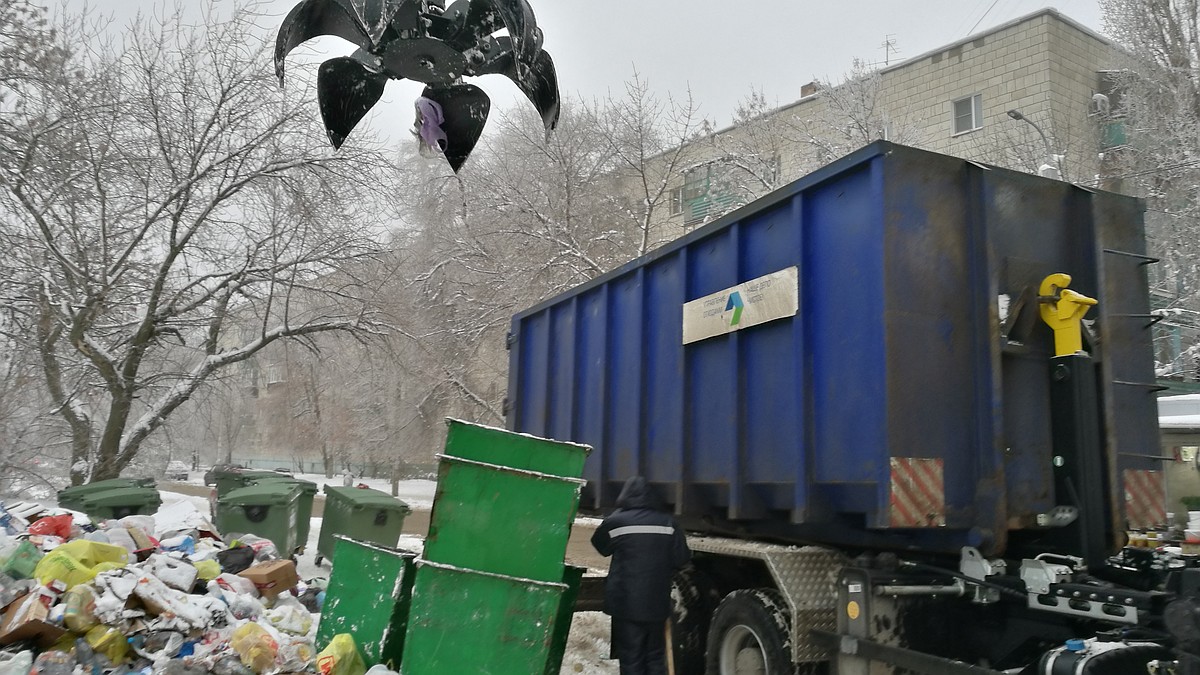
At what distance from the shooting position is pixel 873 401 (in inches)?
168

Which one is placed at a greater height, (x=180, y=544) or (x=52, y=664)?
(x=180, y=544)

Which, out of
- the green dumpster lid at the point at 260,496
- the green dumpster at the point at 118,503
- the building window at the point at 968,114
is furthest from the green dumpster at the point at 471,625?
the building window at the point at 968,114

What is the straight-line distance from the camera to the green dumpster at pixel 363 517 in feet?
36.2

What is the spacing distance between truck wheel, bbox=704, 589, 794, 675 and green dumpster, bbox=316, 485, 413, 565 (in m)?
6.59

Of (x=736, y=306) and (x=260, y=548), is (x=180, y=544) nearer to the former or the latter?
(x=260, y=548)

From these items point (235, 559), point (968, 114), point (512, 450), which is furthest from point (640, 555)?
point (968, 114)

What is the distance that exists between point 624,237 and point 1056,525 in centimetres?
1772

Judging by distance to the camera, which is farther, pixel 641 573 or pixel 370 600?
pixel 370 600

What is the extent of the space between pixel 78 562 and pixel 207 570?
104 centimetres

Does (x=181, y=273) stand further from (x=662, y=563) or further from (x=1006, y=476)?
(x=1006, y=476)

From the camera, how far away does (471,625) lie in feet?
17.4

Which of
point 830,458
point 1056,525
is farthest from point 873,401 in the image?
point 1056,525

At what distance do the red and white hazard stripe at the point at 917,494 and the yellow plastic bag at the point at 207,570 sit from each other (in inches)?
214

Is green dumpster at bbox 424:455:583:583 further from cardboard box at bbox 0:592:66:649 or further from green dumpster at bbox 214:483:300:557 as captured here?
green dumpster at bbox 214:483:300:557
